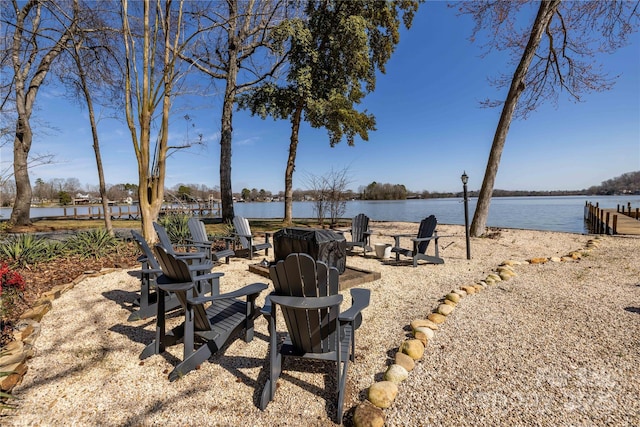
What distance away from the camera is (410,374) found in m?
2.00

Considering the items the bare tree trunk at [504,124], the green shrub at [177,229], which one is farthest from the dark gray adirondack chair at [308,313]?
the bare tree trunk at [504,124]

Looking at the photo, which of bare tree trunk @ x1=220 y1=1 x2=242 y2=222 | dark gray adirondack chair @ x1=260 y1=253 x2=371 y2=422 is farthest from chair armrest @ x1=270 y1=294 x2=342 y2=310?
bare tree trunk @ x1=220 y1=1 x2=242 y2=222

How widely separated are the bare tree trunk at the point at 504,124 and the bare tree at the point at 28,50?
11.1m

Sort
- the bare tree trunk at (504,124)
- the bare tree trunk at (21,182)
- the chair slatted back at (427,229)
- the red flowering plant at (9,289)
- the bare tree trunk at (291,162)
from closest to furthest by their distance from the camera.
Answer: the red flowering plant at (9,289) → the chair slatted back at (427,229) → the bare tree trunk at (504,124) → the bare tree trunk at (21,182) → the bare tree trunk at (291,162)

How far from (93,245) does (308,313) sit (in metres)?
5.70

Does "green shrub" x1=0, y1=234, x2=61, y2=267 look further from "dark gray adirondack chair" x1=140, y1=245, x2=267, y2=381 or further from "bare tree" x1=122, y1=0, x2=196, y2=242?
"dark gray adirondack chair" x1=140, y1=245, x2=267, y2=381

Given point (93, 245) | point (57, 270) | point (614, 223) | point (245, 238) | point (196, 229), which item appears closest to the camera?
point (57, 270)

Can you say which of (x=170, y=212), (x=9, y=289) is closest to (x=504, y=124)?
(x=9, y=289)

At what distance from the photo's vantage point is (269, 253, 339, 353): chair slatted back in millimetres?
1697

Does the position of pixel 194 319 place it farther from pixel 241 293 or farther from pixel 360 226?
pixel 360 226

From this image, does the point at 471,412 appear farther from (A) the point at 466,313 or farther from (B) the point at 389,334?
(A) the point at 466,313

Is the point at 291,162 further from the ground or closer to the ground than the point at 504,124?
closer to the ground

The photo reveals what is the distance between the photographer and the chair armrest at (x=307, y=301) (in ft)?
5.35

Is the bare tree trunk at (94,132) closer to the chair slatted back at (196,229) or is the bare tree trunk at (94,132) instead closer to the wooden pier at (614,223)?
the chair slatted back at (196,229)
